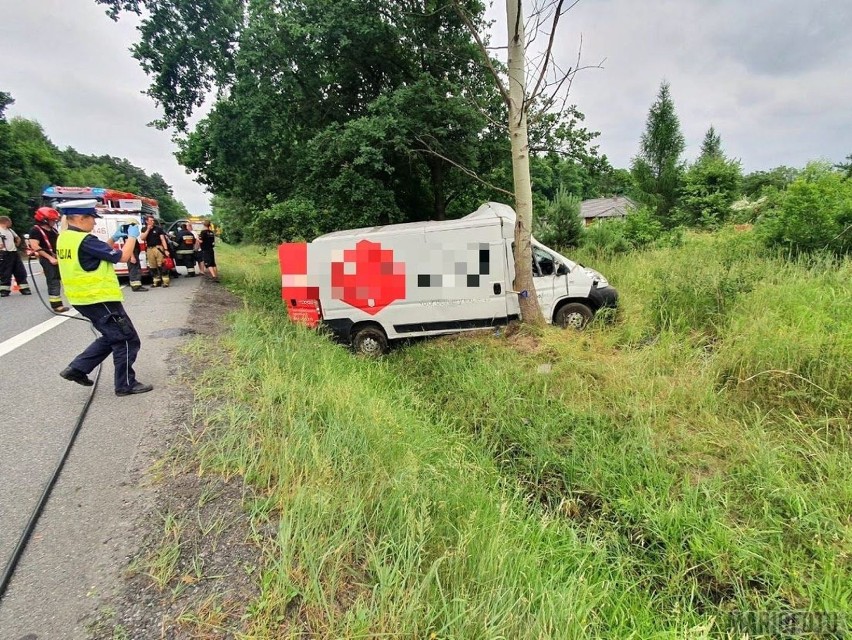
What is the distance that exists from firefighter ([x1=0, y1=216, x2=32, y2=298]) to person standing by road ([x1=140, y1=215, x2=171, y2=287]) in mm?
2181

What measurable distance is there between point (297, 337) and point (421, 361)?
194 cm

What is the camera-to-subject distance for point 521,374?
16.0 ft

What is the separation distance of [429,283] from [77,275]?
436 centimetres

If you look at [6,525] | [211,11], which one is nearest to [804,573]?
[6,525]

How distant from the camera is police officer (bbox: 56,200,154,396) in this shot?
10.9 feet

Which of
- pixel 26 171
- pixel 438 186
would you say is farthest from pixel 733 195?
pixel 26 171

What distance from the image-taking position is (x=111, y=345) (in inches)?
137

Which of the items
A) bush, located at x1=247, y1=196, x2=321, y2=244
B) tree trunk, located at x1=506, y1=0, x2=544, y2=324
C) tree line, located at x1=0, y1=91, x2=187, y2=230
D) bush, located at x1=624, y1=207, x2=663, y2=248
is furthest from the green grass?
tree line, located at x1=0, y1=91, x2=187, y2=230

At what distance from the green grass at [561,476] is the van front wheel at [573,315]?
971 millimetres

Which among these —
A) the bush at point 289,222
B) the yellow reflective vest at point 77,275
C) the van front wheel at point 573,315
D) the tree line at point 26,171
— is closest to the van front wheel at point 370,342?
the van front wheel at point 573,315

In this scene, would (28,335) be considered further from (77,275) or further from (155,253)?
(155,253)

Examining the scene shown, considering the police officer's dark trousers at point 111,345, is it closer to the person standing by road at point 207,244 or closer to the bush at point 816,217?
the person standing by road at point 207,244

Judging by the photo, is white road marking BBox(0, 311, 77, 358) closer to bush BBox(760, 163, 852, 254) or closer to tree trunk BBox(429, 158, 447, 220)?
tree trunk BBox(429, 158, 447, 220)

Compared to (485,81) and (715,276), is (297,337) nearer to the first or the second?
(715,276)
